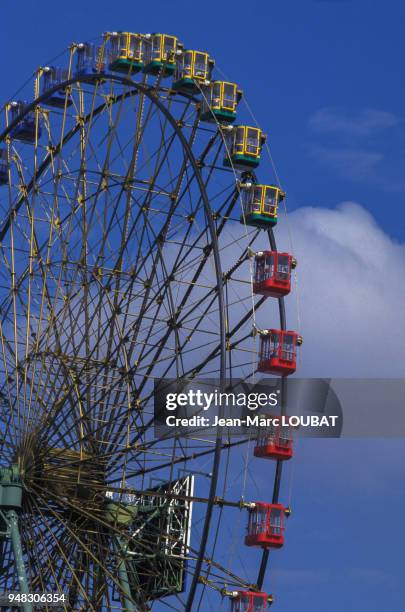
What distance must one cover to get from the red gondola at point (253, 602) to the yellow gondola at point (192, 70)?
1234 centimetres

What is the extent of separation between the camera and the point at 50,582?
52219 millimetres

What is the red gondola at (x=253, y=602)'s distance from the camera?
4903cm

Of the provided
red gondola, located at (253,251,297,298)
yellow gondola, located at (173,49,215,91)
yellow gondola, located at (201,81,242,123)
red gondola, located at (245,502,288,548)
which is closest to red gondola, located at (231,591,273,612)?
red gondola, located at (245,502,288,548)

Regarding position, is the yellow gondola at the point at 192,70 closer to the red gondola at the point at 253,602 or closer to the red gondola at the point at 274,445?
the red gondola at the point at 274,445

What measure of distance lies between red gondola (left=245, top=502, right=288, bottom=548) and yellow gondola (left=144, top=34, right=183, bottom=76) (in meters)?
11.4

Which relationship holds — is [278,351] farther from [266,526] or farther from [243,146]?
[243,146]

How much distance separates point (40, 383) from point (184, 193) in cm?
588

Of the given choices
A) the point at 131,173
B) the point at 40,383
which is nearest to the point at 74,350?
the point at 40,383

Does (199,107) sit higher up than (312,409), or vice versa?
(199,107)

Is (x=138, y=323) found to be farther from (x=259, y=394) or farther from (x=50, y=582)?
(x=50, y=582)

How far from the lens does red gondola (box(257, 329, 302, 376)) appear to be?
162 feet

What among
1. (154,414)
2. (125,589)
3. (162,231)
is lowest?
(125,589)

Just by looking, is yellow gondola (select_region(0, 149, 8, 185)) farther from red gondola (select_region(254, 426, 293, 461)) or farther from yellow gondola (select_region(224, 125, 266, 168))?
red gondola (select_region(254, 426, 293, 461))

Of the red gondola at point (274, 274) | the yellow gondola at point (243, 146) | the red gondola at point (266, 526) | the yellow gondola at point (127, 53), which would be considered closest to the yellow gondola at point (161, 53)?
the yellow gondola at point (127, 53)
